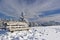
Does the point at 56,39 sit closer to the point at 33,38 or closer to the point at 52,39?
the point at 52,39

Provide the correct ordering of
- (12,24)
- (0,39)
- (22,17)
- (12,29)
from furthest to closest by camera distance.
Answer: (22,17), (12,24), (12,29), (0,39)

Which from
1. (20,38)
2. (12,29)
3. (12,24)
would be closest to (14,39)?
(20,38)

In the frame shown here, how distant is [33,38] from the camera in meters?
5.16

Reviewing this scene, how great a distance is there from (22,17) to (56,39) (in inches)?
339

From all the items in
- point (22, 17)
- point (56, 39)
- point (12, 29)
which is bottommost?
point (56, 39)

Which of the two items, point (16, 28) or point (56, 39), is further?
point (16, 28)

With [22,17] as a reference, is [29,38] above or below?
below

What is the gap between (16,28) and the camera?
9.47 m

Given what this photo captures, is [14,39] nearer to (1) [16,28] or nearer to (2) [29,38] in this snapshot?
(2) [29,38]

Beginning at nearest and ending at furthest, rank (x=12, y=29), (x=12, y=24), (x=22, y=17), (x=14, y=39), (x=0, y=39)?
(x=14, y=39)
(x=0, y=39)
(x=12, y=29)
(x=12, y=24)
(x=22, y=17)

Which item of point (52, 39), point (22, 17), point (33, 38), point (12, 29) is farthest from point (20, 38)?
point (22, 17)

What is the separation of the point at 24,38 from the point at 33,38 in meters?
0.45

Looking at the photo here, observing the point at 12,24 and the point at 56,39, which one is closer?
the point at 56,39

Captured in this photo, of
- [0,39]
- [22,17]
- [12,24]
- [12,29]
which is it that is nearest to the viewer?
[0,39]
